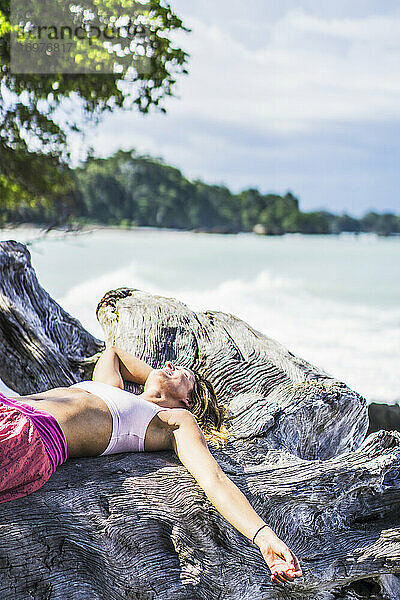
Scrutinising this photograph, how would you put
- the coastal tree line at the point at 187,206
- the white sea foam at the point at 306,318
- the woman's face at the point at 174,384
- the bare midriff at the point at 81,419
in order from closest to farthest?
the bare midriff at the point at 81,419, the woman's face at the point at 174,384, the white sea foam at the point at 306,318, the coastal tree line at the point at 187,206

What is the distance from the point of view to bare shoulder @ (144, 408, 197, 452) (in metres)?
2.24

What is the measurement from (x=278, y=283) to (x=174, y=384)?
44.1 ft

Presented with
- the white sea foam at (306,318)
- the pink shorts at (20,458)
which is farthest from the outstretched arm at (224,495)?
the white sea foam at (306,318)

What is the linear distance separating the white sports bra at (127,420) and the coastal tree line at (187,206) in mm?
8817

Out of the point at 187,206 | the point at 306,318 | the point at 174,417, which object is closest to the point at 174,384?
the point at 174,417

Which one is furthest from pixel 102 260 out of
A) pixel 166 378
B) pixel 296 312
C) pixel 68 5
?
pixel 166 378

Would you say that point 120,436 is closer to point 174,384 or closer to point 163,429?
point 163,429

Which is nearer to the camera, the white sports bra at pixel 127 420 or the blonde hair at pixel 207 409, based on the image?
the white sports bra at pixel 127 420

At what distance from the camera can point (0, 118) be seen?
6641mm

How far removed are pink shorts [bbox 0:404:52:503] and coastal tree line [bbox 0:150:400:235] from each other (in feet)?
30.0

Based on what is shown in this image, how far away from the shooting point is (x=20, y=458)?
184 centimetres

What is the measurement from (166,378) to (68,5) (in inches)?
177

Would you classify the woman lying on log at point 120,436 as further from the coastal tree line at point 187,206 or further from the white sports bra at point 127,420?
the coastal tree line at point 187,206

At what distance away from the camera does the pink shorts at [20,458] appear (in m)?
1.82
